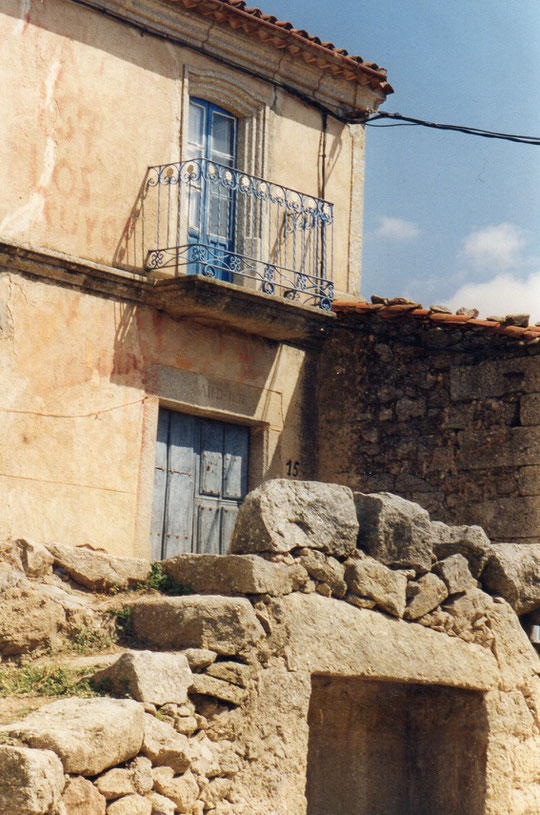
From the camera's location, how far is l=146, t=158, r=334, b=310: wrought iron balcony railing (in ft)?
33.2

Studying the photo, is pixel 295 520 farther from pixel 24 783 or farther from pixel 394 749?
pixel 24 783

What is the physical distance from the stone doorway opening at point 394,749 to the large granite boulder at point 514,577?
72 cm

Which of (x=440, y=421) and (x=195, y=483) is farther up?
(x=440, y=421)

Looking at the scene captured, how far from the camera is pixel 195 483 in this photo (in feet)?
33.5

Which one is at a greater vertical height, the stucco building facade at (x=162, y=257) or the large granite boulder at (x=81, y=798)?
the stucco building facade at (x=162, y=257)

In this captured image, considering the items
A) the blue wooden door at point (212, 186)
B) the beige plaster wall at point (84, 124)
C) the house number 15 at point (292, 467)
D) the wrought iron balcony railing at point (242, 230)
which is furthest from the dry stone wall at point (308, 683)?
the blue wooden door at point (212, 186)

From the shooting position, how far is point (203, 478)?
10.3m

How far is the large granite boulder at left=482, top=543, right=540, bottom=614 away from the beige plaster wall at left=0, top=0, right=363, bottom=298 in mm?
4170

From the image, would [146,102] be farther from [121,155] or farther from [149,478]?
[149,478]

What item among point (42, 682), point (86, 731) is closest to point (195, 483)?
point (42, 682)

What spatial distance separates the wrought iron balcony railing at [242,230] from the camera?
1012cm

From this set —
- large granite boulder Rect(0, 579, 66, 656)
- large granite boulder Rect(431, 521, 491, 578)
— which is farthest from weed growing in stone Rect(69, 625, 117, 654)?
large granite boulder Rect(431, 521, 491, 578)

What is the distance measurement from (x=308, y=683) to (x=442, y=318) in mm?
4630

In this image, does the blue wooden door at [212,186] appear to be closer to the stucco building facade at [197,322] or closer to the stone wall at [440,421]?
the stucco building facade at [197,322]
